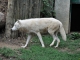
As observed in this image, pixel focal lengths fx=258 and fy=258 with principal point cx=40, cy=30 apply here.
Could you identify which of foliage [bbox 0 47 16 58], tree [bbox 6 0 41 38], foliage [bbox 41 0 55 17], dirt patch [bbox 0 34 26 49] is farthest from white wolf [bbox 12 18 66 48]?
foliage [bbox 41 0 55 17]

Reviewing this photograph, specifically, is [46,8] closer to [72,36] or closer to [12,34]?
[72,36]

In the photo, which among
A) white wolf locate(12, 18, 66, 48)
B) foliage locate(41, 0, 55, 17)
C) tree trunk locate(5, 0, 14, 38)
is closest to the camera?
white wolf locate(12, 18, 66, 48)

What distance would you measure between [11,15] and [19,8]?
1.69ft

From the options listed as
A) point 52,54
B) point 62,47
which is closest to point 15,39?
point 62,47

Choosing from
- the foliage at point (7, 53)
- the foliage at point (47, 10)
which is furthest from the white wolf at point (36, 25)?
the foliage at point (47, 10)

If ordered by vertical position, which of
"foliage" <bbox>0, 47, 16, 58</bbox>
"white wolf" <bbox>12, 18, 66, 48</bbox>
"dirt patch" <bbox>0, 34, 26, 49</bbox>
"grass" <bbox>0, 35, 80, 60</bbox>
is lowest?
"dirt patch" <bbox>0, 34, 26, 49</bbox>

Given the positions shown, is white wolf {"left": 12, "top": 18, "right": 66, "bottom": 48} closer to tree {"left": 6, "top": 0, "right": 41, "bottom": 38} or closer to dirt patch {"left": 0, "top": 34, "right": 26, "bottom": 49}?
dirt patch {"left": 0, "top": 34, "right": 26, "bottom": 49}

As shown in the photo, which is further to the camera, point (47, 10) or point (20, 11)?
point (47, 10)

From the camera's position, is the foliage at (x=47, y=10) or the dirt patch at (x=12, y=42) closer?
the dirt patch at (x=12, y=42)

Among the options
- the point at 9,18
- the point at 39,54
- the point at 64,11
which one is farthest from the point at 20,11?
the point at 39,54

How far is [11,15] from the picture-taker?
1058 cm

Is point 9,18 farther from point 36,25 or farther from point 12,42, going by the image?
point 36,25

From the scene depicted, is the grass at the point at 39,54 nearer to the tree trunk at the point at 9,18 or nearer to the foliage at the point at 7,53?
the foliage at the point at 7,53

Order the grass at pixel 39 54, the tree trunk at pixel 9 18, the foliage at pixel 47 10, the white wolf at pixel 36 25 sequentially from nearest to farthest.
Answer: the grass at pixel 39 54, the white wolf at pixel 36 25, the tree trunk at pixel 9 18, the foliage at pixel 47 10
